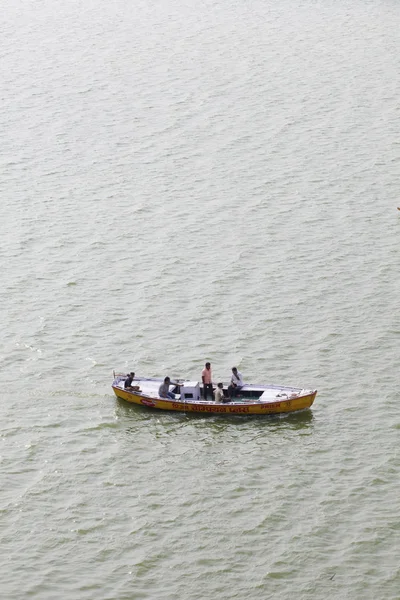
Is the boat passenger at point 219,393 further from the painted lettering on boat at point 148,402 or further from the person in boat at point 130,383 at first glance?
the person in boat at point 130,383

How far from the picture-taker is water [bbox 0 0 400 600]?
115 feet

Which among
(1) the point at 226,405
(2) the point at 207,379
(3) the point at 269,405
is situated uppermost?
(2) the point at 207,379

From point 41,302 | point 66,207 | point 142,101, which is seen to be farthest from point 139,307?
point 142,101

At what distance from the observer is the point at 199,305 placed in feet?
166

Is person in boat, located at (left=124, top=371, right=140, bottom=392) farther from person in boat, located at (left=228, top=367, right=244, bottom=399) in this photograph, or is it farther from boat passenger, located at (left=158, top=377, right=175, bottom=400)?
person in boat, located at (left=228, top=367, right=244, bottom=399)

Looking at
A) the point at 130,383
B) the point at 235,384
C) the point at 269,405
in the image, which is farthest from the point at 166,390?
the point at 269,405

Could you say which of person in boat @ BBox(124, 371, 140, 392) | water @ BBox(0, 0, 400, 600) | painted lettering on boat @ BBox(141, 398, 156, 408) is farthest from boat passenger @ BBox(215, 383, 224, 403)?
person in boat @ BBox(124, 371, 140, 392)

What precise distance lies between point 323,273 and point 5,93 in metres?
36.4

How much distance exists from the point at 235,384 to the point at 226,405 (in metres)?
1.16

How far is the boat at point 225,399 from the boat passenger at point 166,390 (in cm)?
17

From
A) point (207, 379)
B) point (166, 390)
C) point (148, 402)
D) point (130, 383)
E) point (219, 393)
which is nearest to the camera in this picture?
point (219, 393)

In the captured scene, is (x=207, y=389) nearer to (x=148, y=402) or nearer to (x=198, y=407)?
(x=198, y=407)

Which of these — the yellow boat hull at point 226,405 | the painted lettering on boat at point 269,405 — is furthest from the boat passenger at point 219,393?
the painted lettering on boat at point 269,405

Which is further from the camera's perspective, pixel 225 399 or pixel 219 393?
pixel 225 399
